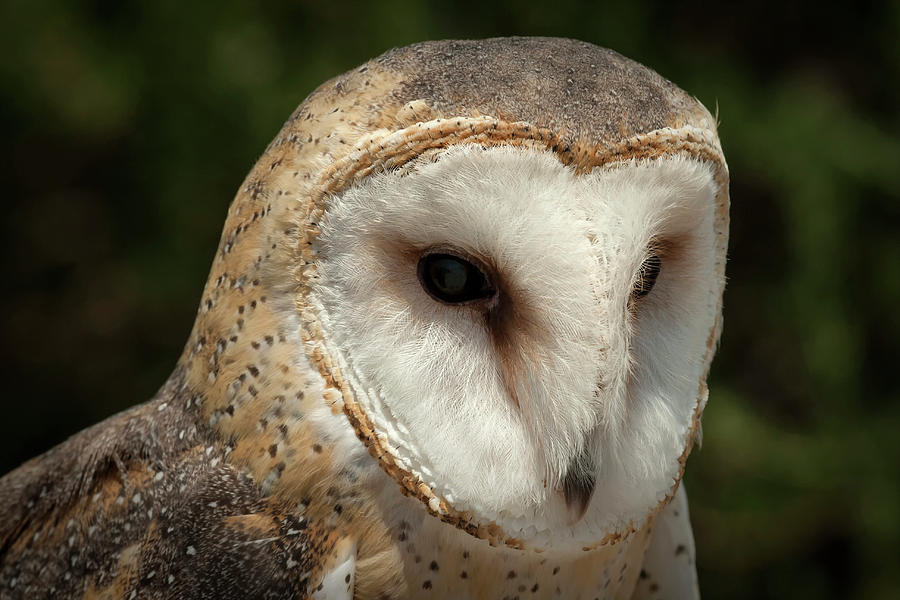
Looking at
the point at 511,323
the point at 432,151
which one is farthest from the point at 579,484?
the point at 432,151

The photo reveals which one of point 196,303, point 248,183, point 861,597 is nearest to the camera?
point 248,183

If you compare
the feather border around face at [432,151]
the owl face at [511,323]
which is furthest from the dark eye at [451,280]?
the feather border around face at [432,151]

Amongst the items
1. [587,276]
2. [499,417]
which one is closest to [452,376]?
[499,417]

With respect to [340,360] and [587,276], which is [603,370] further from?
[340,360]

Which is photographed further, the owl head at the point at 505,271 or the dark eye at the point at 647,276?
the dark eye at the point at 647,276

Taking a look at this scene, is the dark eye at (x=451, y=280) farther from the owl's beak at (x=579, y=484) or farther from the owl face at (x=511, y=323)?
the owl's beak at (x=579, y=484)

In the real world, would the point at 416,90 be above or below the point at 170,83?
above

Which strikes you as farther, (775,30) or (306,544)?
(775,30)

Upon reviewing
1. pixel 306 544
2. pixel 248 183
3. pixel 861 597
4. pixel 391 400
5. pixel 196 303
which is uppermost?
pixel 248 183
